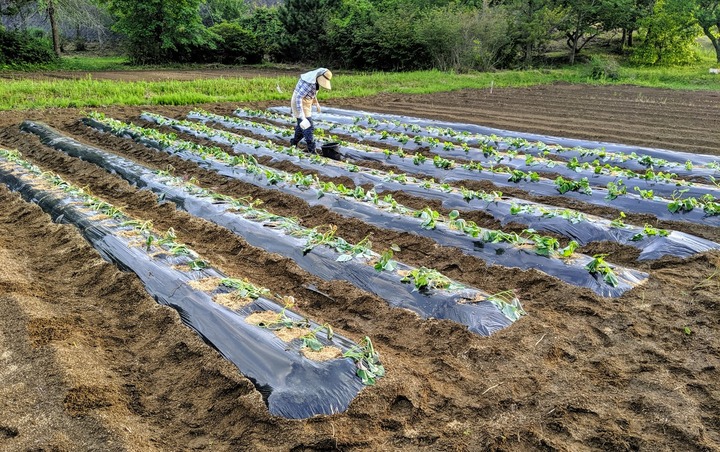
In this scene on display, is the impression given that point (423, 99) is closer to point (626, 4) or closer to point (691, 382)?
point (691, 382)

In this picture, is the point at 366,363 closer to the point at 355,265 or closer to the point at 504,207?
the point at 355,265

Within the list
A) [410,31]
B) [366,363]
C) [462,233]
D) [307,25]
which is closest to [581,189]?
[462,233]

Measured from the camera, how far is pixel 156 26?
32.7m

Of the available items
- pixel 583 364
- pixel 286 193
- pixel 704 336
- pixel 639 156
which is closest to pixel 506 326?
pixel 583 364

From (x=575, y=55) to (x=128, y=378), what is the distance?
38.7 metres

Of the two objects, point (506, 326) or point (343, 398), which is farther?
point (506, 326)

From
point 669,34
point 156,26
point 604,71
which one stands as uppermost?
point 156,26

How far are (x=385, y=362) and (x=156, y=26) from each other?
3512 cm

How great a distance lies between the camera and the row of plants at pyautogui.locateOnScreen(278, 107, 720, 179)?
852 cm

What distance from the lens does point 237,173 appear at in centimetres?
793

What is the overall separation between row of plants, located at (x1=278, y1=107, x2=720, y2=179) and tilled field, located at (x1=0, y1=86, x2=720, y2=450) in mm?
3026

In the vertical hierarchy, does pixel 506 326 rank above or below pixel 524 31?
below

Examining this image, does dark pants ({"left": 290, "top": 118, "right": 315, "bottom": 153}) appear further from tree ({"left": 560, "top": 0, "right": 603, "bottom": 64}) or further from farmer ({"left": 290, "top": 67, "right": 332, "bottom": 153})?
tree ({"left": 560, "top": 0, "right": 603, "bottom": 64})

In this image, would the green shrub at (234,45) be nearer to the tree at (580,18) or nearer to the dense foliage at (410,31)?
the dense foliage at (410,31)
